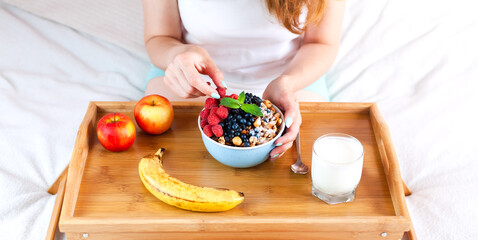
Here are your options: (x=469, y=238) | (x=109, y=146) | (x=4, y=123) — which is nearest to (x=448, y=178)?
(x=469, y=238)

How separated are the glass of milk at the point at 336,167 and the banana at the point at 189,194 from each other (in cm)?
16

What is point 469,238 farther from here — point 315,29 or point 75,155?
point 75,155

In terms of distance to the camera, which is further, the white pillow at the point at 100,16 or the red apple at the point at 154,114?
the white pillow at the point at 100,16

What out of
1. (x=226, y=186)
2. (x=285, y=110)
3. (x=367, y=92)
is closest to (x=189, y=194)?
(x=226, y=186)

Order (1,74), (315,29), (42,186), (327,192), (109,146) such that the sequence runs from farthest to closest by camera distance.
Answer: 1. (1,74)
2. (315,29)
3. (42,186)
4. (109,146)
5. (327,192)

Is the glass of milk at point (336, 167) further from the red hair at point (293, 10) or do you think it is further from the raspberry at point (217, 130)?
the red hair at point (293, 10)

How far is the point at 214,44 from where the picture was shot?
1.44 meters

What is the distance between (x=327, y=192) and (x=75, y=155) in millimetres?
538

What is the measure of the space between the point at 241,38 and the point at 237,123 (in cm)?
48

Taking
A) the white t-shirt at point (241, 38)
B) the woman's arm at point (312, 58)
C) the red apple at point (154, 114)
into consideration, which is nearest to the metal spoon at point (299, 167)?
the woman's arm at point (312, 58)

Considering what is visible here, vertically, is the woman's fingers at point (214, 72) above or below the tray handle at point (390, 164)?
above

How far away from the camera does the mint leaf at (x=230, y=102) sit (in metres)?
0.97

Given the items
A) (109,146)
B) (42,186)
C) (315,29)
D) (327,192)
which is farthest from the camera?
(315,29)

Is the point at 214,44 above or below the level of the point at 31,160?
above
